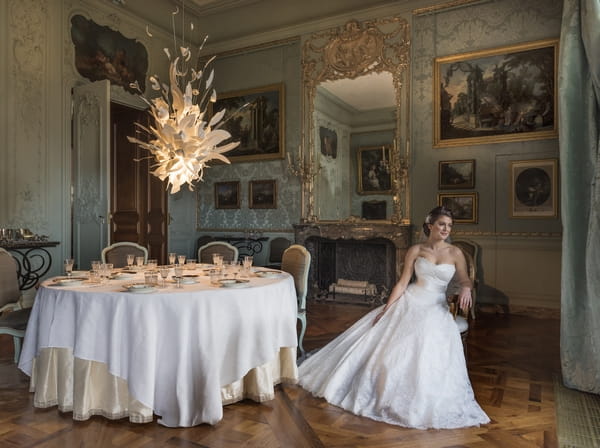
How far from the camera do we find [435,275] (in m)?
3.24

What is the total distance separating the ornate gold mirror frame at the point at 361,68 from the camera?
654 cm

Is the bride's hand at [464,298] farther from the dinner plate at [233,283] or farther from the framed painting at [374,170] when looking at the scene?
the framed painting at [374,170]

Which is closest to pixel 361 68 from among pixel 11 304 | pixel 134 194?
pixel 134 194

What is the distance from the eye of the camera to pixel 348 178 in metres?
6.89

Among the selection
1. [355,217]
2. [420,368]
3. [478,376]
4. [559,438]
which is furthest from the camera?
[355,217]

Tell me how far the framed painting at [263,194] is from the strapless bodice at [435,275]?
4.55 metres

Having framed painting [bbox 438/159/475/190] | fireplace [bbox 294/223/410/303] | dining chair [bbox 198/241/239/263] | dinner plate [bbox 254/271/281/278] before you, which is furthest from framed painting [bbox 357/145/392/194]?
dinner plate [bbox 254/271/281/278]

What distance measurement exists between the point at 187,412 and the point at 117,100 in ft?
18.5

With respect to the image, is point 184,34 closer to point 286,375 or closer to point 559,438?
point 286,375

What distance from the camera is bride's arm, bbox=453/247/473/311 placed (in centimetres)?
304

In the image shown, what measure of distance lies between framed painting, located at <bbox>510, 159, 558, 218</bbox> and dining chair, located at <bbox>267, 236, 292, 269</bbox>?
3.35 m

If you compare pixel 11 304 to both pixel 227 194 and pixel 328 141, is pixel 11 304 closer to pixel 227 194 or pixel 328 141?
pixel 227 194

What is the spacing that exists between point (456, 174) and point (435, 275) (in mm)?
3374

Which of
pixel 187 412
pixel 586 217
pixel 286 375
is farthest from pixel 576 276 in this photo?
pixel 187 412
